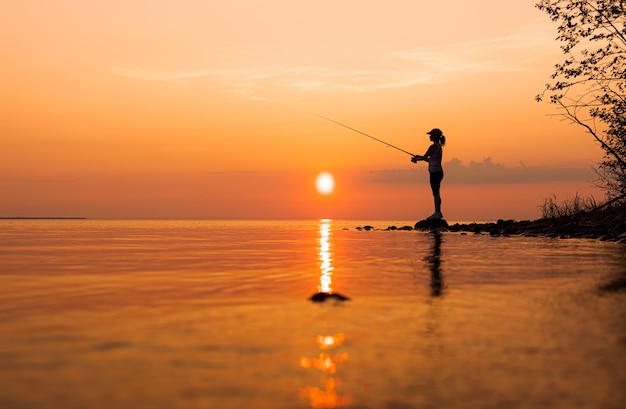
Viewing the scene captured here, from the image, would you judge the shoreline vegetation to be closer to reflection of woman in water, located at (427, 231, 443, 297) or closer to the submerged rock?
the submerged rock

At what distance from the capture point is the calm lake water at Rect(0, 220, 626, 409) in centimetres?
404

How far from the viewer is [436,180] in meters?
29.7

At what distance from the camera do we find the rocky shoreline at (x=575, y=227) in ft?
71.8

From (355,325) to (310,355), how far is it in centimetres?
131

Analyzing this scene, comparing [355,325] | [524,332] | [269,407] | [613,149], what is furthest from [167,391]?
[613,149]

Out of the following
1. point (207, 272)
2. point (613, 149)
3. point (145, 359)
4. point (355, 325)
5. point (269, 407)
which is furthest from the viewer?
point (613, 149)

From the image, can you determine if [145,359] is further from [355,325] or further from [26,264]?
[26,264]

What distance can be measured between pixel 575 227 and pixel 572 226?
12 cm

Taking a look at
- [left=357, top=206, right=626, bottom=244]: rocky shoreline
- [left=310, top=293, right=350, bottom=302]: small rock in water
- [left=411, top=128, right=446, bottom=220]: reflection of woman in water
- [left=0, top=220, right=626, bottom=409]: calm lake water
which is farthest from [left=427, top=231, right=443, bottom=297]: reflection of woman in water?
[left=411, top=128, right=446, bottom=220]: reflection of woman in water

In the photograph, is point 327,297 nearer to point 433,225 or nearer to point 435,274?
point 435,274

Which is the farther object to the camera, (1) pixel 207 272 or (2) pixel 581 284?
(1) pixel 207 272

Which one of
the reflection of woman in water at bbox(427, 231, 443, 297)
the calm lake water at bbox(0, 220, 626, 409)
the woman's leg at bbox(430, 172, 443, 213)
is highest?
the woman's leg at bbox(430, 172, 443, 213)

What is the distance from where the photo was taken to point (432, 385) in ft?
13.8

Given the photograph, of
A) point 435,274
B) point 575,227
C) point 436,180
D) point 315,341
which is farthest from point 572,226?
point 315,341
